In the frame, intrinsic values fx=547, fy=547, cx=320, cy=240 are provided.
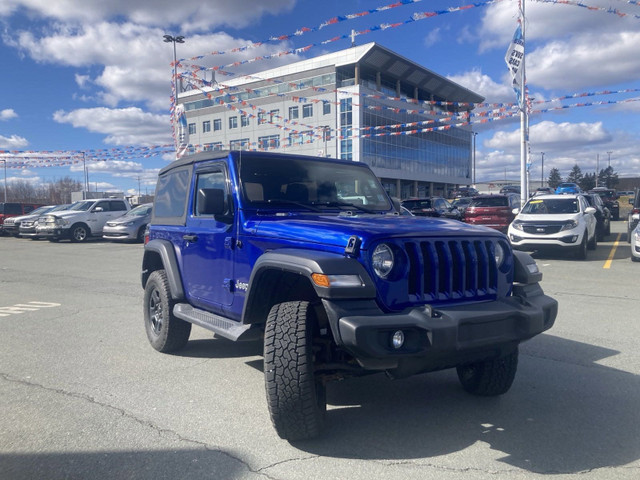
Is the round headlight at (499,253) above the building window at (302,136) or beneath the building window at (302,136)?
beneath

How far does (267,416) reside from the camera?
157 inches

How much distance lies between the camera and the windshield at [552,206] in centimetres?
1436

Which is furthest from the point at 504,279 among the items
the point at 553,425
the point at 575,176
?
the point at 575,176

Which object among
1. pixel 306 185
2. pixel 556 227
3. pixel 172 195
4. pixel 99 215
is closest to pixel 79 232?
pixel 99 215

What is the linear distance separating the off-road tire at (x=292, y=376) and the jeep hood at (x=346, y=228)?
19.4 inches

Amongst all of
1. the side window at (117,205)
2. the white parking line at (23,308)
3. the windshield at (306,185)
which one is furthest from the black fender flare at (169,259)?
the side window at (117,205)

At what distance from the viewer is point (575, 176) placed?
98.8 meters

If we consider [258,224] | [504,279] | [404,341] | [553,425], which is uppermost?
[258,224]

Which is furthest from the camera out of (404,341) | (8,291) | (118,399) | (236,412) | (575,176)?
(575,176)

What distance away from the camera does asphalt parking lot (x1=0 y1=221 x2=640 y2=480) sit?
127 inches

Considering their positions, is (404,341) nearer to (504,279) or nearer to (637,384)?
(504,279)

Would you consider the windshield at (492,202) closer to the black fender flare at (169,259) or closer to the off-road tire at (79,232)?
the black fender flare at (169,259)

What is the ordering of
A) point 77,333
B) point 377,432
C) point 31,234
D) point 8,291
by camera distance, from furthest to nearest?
point 31,234
point 8,291
point 77,333
point 377,432

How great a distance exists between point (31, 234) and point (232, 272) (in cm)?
2113
